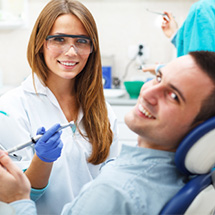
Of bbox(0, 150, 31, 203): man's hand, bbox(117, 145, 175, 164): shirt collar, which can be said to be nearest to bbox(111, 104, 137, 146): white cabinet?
bbox(117, 145, 175, 164): shirt collar

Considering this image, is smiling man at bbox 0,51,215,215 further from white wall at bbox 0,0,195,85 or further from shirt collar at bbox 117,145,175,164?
white wall at bbox 0,0,195,85

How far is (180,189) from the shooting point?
88 cm

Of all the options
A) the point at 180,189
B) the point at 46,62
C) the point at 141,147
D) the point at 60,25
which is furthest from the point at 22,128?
the point at 180,189

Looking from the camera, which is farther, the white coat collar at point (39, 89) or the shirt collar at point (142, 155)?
the white coat collar at point (39, 89)

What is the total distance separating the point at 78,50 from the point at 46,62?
0.18 m

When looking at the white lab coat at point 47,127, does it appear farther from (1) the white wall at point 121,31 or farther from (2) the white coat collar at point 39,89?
(1) the white wall at point 121,31

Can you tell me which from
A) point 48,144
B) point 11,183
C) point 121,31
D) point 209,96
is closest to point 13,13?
point 121,31

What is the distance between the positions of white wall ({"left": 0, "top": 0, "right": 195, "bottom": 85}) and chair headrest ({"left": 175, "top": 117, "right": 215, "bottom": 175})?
2709 mm

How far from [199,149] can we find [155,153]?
16 cm

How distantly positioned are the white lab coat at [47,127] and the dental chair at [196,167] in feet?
2.16

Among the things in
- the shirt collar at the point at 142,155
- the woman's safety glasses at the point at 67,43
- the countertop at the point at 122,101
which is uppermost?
the woman's safety glasses at the point at 67,43

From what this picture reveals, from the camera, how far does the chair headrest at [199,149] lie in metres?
0.78

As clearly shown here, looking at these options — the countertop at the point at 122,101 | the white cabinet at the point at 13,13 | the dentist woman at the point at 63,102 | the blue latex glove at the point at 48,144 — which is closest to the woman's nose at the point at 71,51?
the dentist woman at the point at 63,102

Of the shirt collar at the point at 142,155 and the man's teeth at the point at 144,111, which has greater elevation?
the man's teeth at the point at 144,111
